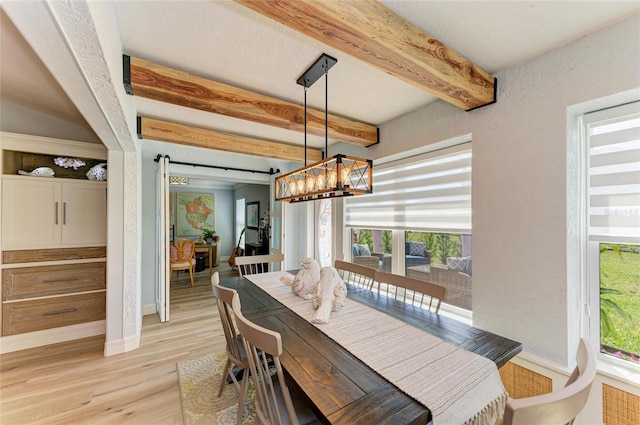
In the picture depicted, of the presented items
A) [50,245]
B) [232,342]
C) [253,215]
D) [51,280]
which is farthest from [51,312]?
[253,215]

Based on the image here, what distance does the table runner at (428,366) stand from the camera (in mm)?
938

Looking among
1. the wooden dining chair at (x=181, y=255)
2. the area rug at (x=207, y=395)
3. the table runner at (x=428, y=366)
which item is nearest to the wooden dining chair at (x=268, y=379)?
the table runner at (x=428, y=366)

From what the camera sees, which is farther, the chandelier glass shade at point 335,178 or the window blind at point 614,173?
the chandelier glass shade at point 335,178

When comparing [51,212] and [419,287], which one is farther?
[51,212]

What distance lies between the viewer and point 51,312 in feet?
8.89

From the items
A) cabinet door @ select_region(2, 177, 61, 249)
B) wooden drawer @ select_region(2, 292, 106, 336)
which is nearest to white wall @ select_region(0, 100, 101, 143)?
cabinet door @ select_region(2, 177, 61, 249)

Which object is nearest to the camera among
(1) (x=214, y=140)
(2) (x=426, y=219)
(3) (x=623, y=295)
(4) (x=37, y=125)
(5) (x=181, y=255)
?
(3) (x=623, y=295)

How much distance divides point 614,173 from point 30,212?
198 inches

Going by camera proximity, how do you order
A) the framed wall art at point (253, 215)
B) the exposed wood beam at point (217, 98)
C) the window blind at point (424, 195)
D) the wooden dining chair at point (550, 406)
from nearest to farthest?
the wooden dining chair at point (550, 406)
the exposed wood beam at point (217, 98)
the window blind at point (424, 195)
the framed wall art at point (253, 215)

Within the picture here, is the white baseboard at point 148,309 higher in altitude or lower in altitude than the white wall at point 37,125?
lower

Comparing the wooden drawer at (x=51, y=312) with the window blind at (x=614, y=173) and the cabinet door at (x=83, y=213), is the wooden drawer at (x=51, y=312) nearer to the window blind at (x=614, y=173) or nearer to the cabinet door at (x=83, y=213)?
the cabinet door at (x=83, y=213)

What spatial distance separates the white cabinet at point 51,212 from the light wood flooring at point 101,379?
1147mm

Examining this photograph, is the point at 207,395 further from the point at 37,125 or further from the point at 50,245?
the point at 37,125

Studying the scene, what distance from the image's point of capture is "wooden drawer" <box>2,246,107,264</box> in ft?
8.38
